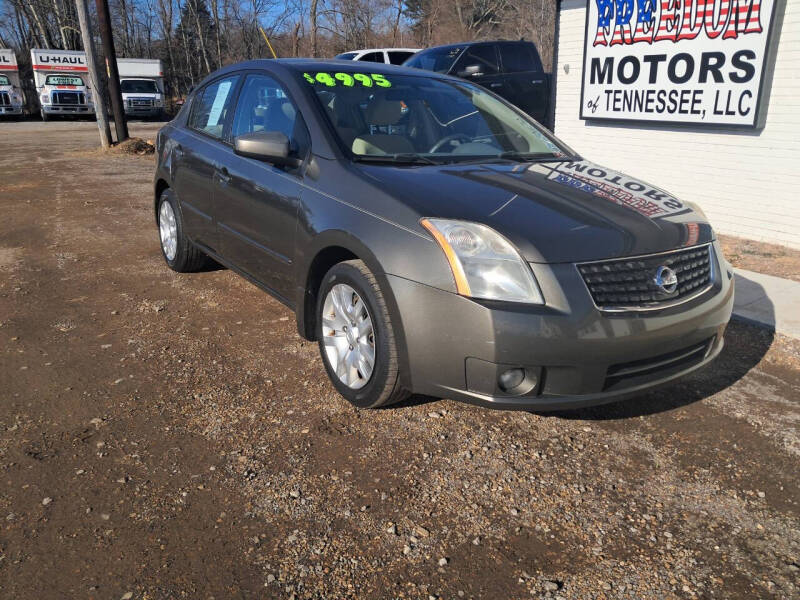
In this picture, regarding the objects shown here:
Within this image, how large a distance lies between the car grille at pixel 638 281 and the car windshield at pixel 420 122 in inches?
47.9

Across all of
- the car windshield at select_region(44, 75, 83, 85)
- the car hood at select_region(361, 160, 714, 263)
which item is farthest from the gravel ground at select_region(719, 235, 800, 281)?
the car windshield at select_region(44, 75, 83, 85)

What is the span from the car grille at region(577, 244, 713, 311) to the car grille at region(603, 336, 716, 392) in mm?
243

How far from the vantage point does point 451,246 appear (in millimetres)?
2730

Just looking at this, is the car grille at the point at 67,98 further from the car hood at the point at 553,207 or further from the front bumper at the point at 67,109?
the car hood at the point at 553,207

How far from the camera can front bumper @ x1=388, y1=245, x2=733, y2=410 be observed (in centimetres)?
262

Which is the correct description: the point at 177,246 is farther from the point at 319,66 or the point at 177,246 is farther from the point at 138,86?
the point at 138,86

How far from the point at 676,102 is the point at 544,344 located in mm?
6324

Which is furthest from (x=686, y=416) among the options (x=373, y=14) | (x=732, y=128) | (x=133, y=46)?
(x=133, y=46)

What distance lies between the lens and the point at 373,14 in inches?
1825

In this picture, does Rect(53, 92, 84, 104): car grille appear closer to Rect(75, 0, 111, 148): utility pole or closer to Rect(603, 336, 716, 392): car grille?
→ Rect(75, 0, 111, 148): utility pole

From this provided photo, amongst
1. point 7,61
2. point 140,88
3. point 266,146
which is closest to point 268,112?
point 266,146

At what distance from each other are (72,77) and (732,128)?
1099 inches

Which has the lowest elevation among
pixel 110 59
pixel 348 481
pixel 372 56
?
pixel 348 481

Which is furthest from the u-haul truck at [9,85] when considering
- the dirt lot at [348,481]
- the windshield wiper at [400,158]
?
the windshield wiper at [400,158]
